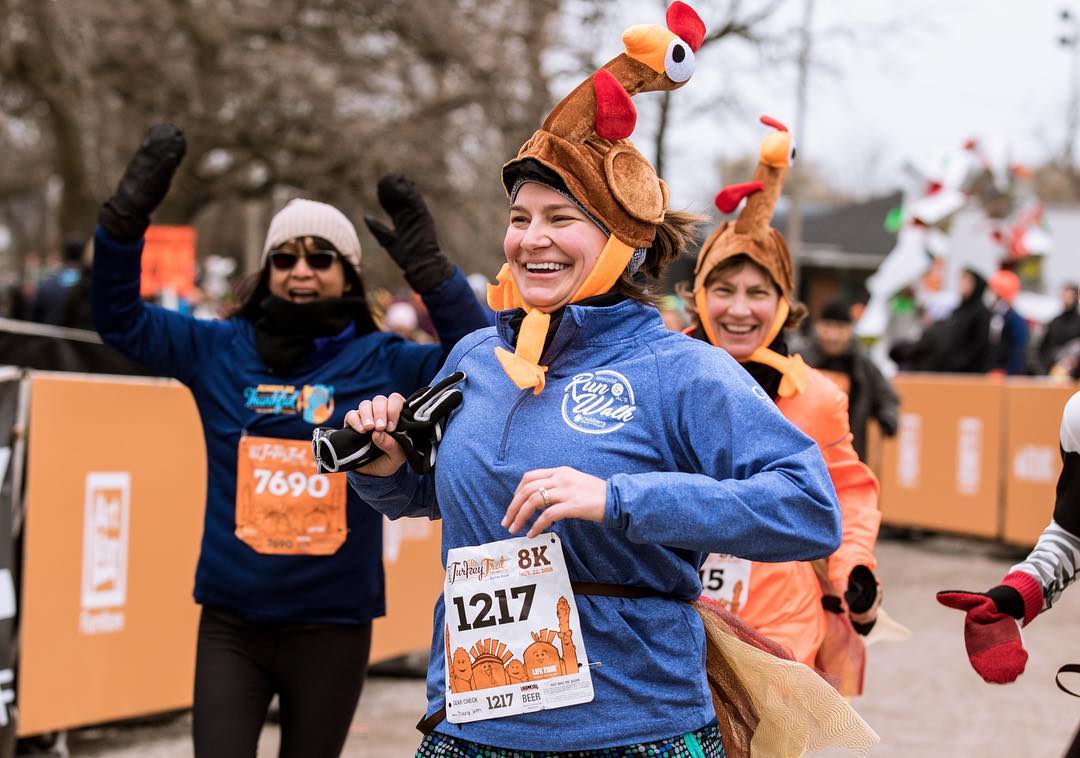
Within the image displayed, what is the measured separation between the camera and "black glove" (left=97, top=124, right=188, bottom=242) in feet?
12.6

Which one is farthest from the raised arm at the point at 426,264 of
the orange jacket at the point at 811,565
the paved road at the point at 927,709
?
the paved road at the point at 927,709

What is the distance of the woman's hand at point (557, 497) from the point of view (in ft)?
7.18

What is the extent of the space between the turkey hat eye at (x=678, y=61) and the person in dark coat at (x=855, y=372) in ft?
18.7

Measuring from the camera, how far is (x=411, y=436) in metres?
2.63

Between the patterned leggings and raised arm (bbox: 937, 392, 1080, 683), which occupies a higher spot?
raised arm (bbox: 937, 392, 1080, 683)

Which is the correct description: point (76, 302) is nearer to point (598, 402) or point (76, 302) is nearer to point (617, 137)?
point (617, 137)

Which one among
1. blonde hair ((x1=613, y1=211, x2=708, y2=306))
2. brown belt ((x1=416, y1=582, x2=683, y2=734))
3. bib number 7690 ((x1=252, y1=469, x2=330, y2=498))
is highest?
blonde hair ((x1=613, y1=211, x2=708, y2=306))

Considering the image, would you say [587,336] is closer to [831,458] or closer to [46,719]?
[831,458]

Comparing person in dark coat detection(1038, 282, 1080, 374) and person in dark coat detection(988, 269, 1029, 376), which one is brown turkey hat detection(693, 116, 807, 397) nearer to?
person in dark coat detection(988, 269, 1029, 376)

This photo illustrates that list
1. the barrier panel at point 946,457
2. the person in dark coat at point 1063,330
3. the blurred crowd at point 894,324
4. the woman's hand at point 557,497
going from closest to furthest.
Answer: the woman's hand at point 557,497, the blurred crowd at point 894,324, the barrier panel at point 946,457, the person in dark coat at point 1063,330

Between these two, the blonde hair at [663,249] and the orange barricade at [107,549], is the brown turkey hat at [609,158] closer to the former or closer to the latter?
the blonde hair at [663,249]

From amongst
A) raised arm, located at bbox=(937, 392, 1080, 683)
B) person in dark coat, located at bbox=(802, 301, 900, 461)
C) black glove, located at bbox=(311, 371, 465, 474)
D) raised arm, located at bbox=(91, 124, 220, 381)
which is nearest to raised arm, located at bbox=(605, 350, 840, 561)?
black glove, located at bbox=(311, 371, 465, 474)

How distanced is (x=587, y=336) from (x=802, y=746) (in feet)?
3.00

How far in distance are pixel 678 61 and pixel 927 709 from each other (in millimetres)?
4957
